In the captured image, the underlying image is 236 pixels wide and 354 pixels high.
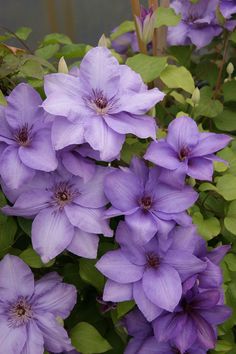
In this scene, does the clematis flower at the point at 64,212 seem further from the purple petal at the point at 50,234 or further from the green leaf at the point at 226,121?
the green leaf at the point at 226,121

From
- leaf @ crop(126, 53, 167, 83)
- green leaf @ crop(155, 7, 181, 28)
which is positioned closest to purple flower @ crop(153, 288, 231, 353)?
leaf @ crop(126, 53, 167, 83)

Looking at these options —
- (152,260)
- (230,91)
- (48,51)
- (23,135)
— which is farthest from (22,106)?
(230,91)

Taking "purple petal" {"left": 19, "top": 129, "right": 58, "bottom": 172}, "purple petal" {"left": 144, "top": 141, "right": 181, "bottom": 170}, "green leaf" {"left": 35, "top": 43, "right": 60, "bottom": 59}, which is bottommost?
"green leaf" {"left": 35, "top": 43, "right": 60, "bottom": 59}

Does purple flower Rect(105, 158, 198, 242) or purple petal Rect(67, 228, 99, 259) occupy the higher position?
purple flower Rect(105, 158, 198, 242)

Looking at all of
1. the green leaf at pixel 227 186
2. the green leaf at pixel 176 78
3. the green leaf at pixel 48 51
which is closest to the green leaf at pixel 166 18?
the green leaf at pixel 176 78

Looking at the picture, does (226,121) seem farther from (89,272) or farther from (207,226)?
(89,272)

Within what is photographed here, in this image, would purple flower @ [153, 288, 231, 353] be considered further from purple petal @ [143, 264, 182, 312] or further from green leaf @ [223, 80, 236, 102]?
green leaf @ [223, 80, 236, 102]

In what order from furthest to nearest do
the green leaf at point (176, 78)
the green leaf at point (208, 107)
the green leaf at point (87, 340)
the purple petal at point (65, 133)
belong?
the green leaf at point (208, 107) < the green leaf at point (176, 78) < the green leaf at point (87, 340) < the purple petal at point (65, 133)

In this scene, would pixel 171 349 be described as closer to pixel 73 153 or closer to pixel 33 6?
pixel 73 153
